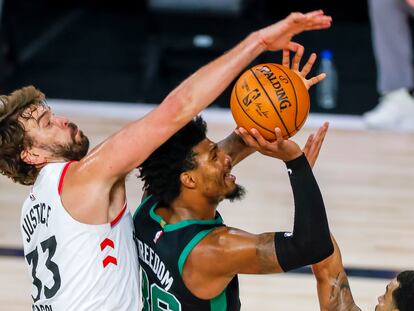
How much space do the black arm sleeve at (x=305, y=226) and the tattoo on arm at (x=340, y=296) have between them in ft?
1.60

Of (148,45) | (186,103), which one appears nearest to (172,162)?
(186,103)

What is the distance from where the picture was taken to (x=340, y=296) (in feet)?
12.8

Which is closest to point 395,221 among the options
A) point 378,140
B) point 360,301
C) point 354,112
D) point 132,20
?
point 360,301

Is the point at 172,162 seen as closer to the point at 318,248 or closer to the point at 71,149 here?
the point at 71,149

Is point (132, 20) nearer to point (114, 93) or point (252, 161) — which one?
point (114, 93)

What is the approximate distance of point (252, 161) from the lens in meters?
7.65

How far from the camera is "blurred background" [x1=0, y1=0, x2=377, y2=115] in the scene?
9.18 metres

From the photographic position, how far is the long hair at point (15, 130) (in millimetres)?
3762

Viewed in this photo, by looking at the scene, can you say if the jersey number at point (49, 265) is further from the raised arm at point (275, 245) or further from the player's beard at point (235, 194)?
the player's beard at point (235, 194)

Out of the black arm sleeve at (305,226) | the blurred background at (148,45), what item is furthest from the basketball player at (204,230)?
the blurred background at (148,45)

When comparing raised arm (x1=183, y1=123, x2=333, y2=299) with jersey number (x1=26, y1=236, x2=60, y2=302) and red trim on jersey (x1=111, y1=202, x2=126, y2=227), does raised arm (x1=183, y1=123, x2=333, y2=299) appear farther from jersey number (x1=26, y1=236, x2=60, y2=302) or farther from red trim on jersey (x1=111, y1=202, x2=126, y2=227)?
jersey number (x1=26, y1=236, x2=60, y2=302)

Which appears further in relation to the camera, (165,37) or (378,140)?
(165,37)

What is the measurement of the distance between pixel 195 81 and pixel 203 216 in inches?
22.5

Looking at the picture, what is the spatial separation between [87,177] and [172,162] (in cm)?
36
